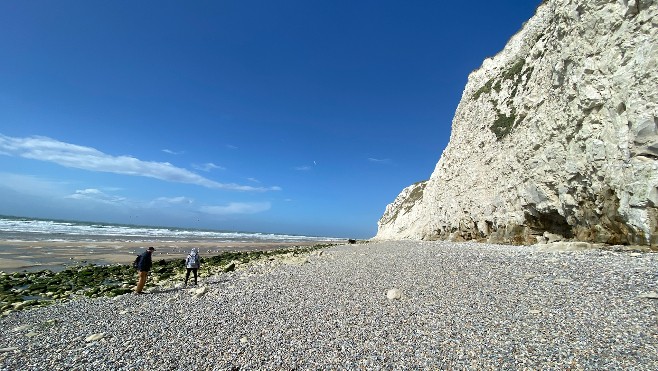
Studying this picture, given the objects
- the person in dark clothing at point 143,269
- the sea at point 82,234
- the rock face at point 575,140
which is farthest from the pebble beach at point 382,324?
the sea at point 82,234

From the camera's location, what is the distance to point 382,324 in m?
8.53

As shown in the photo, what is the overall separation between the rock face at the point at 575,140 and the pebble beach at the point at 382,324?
14.2 feet

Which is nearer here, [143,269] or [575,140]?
[143,269]

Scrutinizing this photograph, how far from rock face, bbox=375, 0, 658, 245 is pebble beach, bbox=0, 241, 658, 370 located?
433 centimetres

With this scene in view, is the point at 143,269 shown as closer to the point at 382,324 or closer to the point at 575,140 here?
the point at 382,324

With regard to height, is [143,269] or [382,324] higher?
[143,269]

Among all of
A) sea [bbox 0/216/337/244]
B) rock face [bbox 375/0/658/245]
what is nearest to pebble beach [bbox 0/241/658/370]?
rock face [bbox 375/0/658/245]

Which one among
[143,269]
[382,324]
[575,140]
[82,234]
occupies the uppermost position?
[575,140]

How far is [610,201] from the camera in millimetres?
17250

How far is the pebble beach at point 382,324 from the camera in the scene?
6535 mm

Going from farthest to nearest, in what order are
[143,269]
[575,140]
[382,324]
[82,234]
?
[82,234], [575,140], [143,269], [382,324]

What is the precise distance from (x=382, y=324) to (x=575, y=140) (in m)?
19.4

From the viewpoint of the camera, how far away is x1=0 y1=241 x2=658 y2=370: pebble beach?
654 centimetres

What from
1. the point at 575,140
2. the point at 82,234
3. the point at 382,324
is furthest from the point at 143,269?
the point at 82,234
